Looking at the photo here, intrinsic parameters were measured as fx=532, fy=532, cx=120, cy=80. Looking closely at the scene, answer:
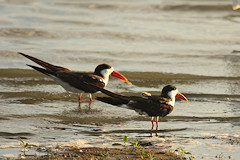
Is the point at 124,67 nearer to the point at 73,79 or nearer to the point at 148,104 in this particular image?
the point at 73,79

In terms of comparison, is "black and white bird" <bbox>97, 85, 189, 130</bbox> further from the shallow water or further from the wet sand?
the wet sand

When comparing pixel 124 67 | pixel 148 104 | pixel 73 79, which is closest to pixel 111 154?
pixel 148 104

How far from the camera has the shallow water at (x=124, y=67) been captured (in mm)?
7445

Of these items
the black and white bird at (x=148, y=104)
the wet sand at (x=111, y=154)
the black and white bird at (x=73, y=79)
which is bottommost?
the wet sand at (x=111, y=154)

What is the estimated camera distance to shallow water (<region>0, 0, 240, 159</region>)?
745 centimetres

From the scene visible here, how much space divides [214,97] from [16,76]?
4.25 meters

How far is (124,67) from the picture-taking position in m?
12.6

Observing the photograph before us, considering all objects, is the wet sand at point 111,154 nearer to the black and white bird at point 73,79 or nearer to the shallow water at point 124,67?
the shallow water at point 124,67

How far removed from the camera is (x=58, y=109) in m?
9.02

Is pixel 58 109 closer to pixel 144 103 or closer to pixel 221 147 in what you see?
pixel 144 103

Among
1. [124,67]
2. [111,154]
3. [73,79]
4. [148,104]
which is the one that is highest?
[124,67]

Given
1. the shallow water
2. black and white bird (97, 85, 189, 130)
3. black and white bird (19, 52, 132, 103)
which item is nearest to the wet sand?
the shallow water

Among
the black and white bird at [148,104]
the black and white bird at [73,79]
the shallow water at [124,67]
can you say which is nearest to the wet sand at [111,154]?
the shallow water at [124,67]

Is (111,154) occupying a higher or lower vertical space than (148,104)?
lower
